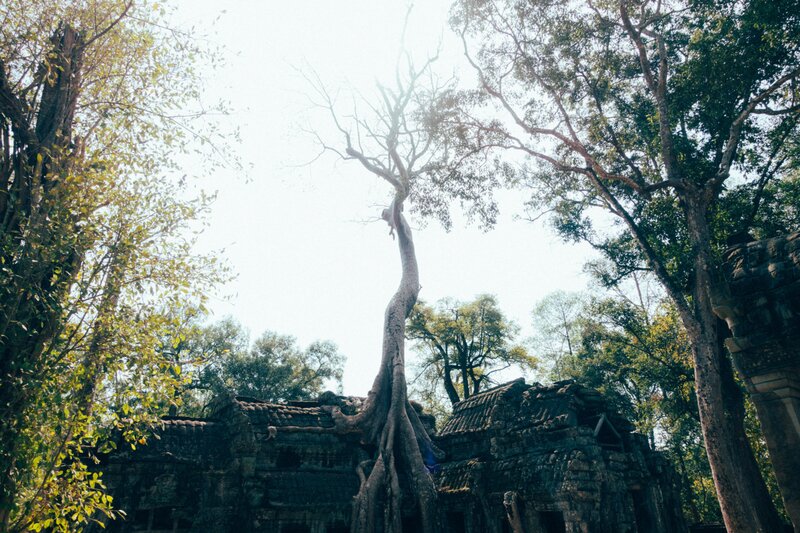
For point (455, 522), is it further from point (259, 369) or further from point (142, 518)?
point (259, 369)

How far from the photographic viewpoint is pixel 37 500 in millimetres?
4738

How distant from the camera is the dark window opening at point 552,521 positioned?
10.7 m

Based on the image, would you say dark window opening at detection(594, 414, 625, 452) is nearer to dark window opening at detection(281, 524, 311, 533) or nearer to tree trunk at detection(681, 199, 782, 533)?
tree trunk at detection(681, 199, 782, 533)

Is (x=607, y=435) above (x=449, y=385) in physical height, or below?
below

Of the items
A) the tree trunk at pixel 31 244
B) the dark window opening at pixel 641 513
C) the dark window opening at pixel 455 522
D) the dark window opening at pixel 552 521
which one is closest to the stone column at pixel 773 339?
the dark window opening at pixel 552 521

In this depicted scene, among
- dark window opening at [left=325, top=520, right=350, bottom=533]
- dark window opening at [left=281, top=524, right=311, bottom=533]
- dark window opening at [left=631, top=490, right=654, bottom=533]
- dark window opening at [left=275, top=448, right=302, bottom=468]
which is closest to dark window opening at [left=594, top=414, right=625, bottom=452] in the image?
dark window opening at [left=631, top=490, right=654, bottom=533]

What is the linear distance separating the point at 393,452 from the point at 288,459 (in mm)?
2640

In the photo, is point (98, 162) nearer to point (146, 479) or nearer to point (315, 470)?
point (146, 479)

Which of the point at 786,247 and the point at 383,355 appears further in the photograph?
the point at 383,355

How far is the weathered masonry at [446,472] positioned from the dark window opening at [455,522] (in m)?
0.03

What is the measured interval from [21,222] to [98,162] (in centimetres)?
102

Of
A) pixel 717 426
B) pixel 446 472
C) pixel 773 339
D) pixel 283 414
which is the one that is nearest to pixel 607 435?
pixel 717 426

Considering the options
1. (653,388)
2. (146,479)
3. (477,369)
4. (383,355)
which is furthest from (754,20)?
(477,369)

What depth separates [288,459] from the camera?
12.2 m
